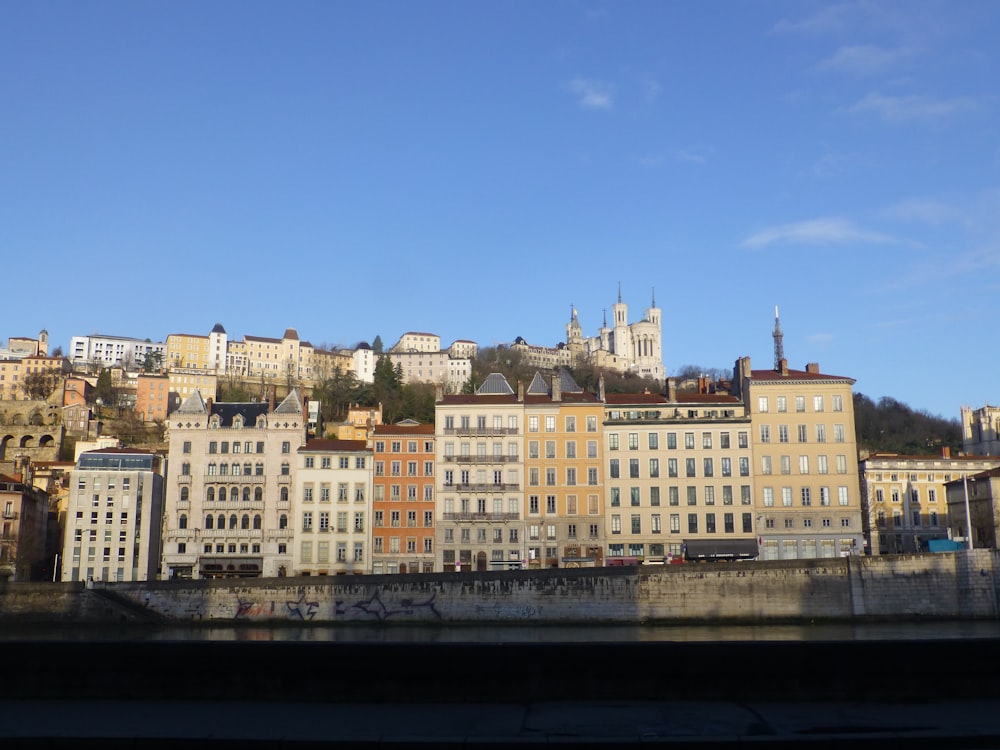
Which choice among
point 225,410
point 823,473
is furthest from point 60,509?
point 823,473

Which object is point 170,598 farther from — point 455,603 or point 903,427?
point 903,427

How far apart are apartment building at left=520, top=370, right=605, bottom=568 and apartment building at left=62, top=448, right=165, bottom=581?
85.3 feet

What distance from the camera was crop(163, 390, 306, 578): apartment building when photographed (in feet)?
230

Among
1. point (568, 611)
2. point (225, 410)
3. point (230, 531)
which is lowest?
point (568, 611)

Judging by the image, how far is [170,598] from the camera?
57.5 meters

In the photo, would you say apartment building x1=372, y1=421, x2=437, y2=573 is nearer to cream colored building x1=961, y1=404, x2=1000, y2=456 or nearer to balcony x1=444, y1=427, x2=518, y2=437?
balcony x1=444, y1=427, x2=518, y2=437

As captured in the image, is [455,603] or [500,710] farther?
[455,603]

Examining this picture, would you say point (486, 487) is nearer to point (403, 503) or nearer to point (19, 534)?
point (403, 503)

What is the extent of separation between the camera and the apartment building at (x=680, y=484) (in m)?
66.4

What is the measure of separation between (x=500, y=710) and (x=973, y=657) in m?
5.94

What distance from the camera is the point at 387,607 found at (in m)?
55.8

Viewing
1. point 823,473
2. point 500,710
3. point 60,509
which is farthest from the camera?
point 60,509

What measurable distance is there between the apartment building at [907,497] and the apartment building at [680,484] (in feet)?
62.5

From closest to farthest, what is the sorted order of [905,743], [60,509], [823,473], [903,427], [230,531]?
[905,743] → [823,473] → [230,531] → [60,509] → [903,427]
